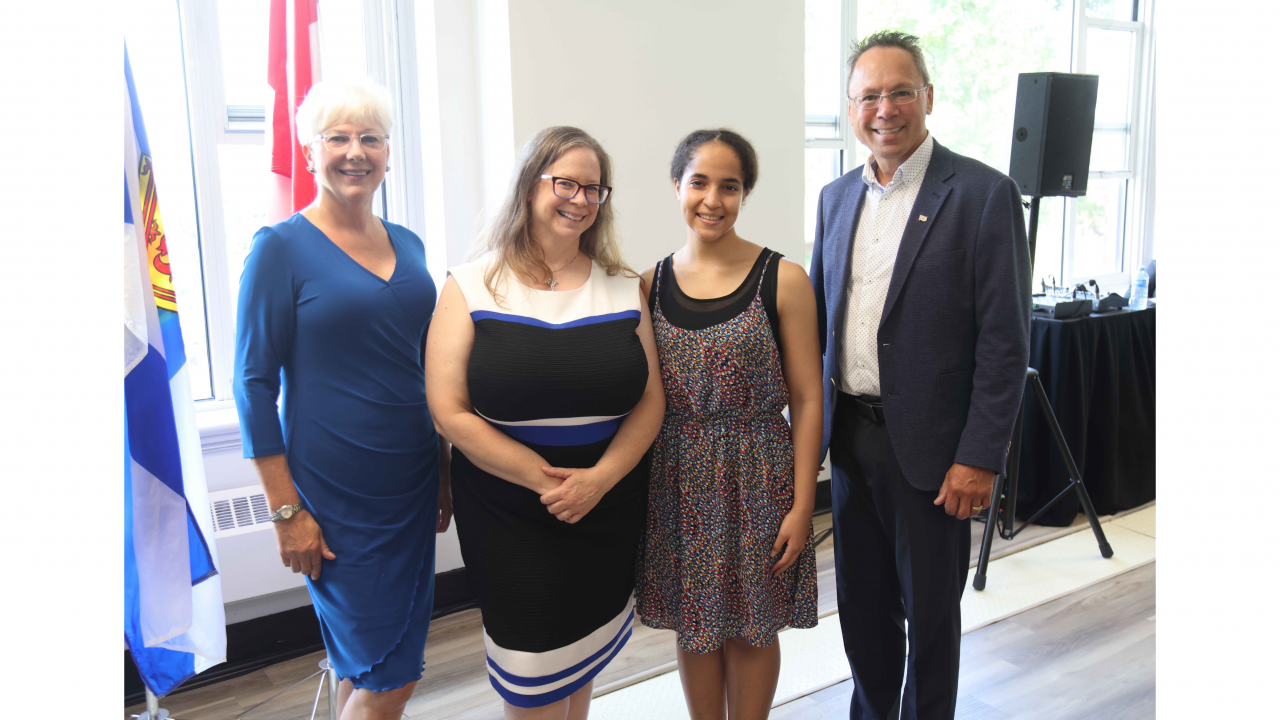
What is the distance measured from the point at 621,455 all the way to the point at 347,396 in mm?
569

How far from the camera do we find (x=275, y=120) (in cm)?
235

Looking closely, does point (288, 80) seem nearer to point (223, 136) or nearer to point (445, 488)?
point (223, 136)

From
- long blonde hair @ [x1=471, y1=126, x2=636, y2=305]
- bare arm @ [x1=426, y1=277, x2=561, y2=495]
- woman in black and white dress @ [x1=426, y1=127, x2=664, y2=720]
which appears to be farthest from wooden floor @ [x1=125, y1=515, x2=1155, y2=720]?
long blonde hair @ [x1=471, y1=126, x2=636, y2=305]

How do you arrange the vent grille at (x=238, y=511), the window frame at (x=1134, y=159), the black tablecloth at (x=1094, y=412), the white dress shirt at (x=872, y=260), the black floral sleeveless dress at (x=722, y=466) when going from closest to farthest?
the black floral sleeveless dress at (x=722, y=466), the white dress shirt at (x=872, y=260), the vent grille at (x=238, y=511), the black tablecloth at (x=1094, y=412), the window frame at (x=1134, y=159)

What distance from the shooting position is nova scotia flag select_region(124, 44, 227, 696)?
5.44ft

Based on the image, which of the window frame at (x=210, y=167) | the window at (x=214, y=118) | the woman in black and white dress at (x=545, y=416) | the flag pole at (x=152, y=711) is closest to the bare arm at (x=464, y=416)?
the woman in black and white dress at (x=545, y=416)

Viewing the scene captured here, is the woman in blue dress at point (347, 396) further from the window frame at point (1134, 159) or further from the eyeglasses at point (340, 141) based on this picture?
the window frame at point (1134, 159)

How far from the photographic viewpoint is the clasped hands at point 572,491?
154cm

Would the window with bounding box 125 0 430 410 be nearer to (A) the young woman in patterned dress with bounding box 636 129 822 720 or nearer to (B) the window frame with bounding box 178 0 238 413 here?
(B) the window frame with bounding box 178 0 238 413

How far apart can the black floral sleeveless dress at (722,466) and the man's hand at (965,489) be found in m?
0.34

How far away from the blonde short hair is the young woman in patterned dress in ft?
2.15

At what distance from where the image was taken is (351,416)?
158cm

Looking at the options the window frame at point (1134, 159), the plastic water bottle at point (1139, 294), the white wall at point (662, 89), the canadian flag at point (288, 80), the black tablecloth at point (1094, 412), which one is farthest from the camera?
the window frame at point (1134, 159)

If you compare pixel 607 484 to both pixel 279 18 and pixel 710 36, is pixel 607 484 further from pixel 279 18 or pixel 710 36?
pixel 710 36
